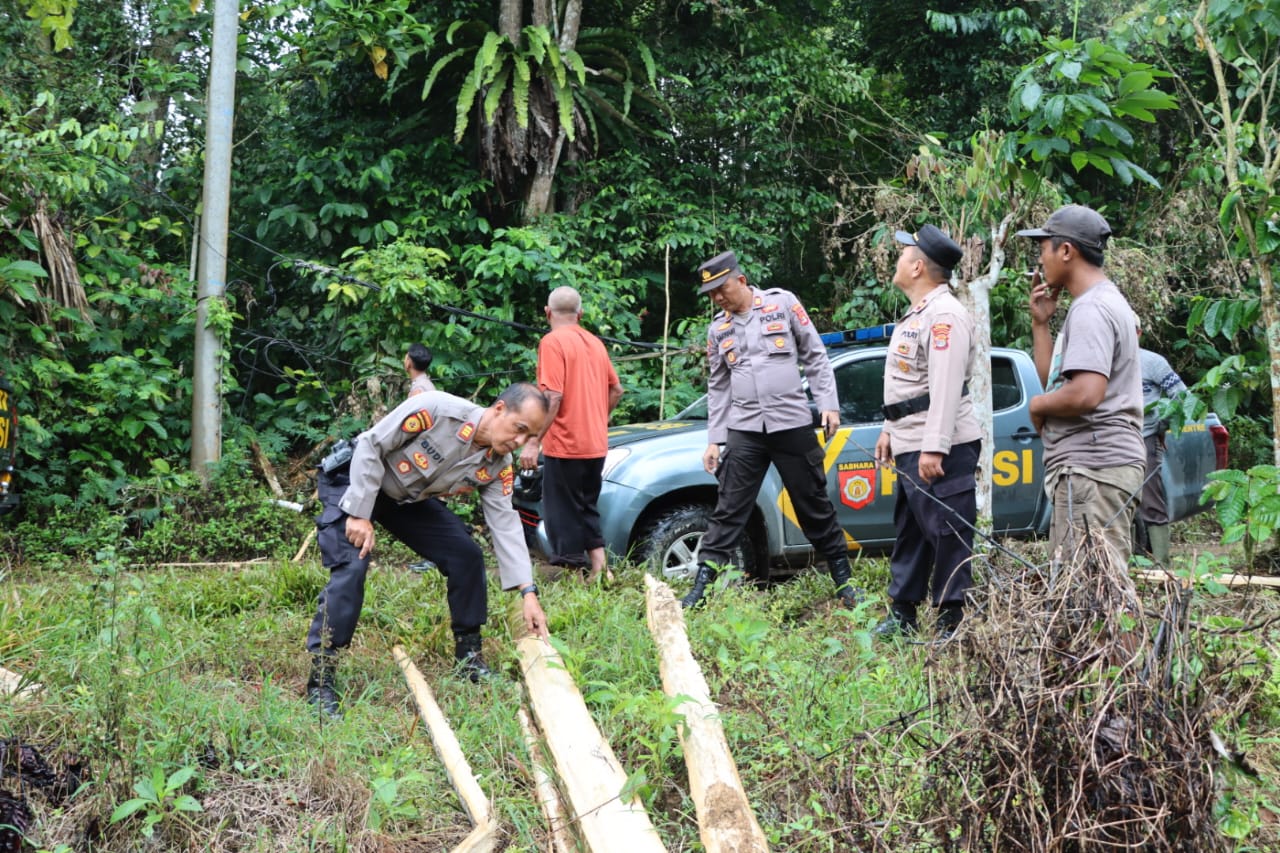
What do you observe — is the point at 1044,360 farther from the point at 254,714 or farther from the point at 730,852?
the point at 254,714

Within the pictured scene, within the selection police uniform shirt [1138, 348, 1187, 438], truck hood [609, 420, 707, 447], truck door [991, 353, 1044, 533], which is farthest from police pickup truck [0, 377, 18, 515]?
police uniform shirt [1138, 348, 1187, 438]

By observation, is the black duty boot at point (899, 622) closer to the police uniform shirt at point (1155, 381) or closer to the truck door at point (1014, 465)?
the truck door at point (1014, 465)

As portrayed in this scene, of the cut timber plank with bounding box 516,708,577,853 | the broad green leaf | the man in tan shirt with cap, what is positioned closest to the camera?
the cut timber plank with bounding box 516,708,577,853

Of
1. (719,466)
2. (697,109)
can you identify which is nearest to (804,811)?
(719,466)

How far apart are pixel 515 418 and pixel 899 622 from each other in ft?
6.34

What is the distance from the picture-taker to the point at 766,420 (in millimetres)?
5773

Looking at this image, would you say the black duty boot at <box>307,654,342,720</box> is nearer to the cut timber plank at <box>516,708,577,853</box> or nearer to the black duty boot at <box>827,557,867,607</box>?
the cut timber plank at <box>516,708,577,853</box>

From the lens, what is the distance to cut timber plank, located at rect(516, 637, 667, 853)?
292cm

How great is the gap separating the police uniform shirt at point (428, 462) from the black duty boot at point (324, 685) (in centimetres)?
58

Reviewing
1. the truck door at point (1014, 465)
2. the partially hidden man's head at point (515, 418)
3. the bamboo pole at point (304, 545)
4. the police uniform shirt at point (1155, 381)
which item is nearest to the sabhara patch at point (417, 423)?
the partially hidden man's head at point (515, 418)

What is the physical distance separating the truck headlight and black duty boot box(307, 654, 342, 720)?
8.24 ft

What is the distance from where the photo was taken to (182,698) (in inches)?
154

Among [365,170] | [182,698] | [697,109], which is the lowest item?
[182,698]

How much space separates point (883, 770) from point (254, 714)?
228cm
